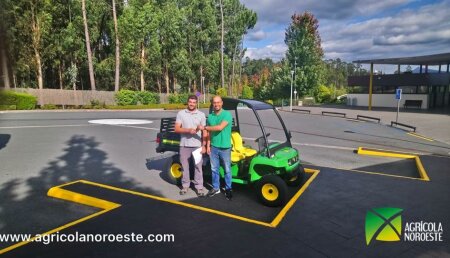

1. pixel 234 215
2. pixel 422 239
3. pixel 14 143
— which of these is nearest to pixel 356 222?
pixel 422 239

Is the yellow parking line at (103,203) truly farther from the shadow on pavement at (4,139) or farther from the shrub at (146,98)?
the shrub at (146,98)

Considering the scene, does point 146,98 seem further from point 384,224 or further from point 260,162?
point 384,224

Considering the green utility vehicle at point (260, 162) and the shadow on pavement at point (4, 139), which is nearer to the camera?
the green utility vehicle at point (260, 162)

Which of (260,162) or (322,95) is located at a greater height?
(322,95)

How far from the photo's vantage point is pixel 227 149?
6.01 metres

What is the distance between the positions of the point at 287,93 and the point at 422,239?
48.0 metres

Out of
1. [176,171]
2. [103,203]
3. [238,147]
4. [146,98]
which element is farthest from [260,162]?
[146,98]

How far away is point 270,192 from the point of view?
5.87 meters

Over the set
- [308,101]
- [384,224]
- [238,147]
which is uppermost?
[238,147]

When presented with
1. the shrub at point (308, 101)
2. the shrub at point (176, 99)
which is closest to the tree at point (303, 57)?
the shrub at point (308, 101)

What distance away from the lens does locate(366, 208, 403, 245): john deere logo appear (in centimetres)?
474

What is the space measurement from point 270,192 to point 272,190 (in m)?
0.06

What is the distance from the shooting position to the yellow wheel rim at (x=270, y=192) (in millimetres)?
5801

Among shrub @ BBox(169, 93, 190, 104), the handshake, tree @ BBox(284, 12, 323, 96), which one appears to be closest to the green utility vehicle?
the handshake
